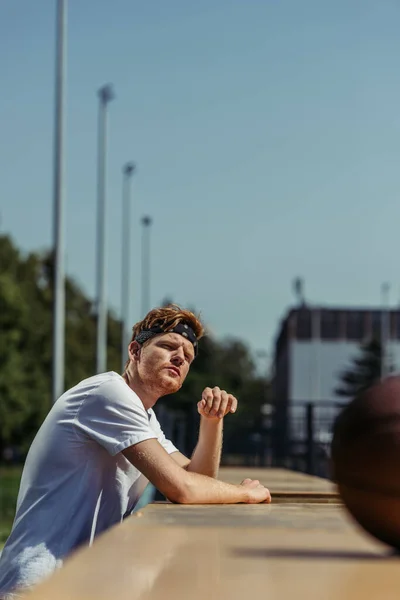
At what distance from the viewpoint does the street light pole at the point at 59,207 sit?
85.3 feet

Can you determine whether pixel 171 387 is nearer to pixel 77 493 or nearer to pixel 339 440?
pixel 77 493

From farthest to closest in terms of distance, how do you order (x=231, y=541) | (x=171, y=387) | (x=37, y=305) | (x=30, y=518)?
(x=37, y=305) < (x=171, y=387) < (x=30, y=518) < (x=231, y=541)

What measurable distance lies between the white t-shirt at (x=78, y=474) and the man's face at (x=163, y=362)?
0.30m

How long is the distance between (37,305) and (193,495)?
65859 millimetres

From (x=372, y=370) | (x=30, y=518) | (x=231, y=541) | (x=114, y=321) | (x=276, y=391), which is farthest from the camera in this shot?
(x=276, y=391)

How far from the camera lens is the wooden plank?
8.03ft

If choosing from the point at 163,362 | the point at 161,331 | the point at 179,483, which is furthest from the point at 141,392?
the point at 179,483

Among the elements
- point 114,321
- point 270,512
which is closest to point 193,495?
point 270,512

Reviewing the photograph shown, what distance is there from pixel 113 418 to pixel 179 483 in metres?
0.34

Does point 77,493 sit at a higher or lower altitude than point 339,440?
lower

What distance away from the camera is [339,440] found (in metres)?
3.34

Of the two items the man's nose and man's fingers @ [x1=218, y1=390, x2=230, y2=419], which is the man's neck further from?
man's fingers @ [x1=218, y1=390, x2=230, y2=419]

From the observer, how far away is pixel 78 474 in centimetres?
449

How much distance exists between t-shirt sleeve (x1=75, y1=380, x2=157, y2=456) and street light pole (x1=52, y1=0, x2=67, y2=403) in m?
20.8
